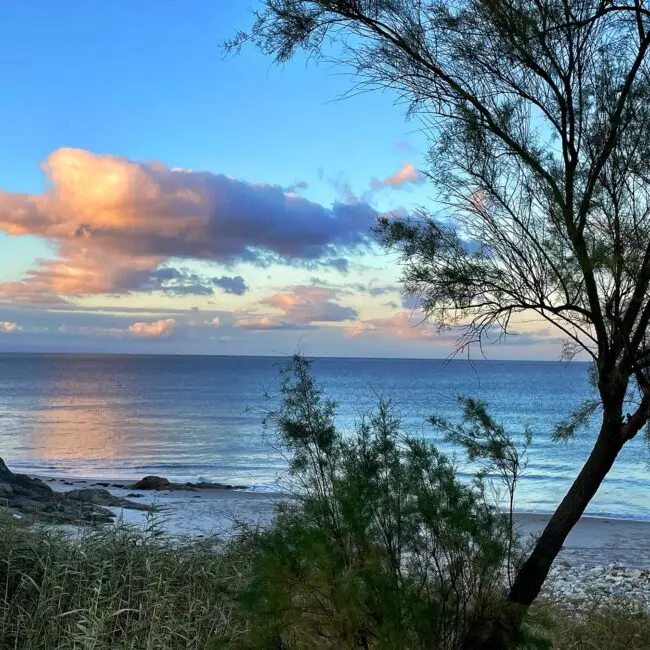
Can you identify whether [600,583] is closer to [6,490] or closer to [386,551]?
[386,551]

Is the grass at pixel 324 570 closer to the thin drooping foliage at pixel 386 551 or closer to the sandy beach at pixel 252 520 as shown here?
the thin drooping foliage at pixel 386 551

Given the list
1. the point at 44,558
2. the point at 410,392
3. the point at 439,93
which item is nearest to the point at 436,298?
the point at 439,93

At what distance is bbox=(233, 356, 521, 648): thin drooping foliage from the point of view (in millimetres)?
3488

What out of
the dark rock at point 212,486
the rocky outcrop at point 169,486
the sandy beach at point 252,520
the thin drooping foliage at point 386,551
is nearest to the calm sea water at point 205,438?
the thin drooping foliage at point 386,551

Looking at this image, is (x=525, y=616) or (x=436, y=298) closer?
(x=525, y=616)

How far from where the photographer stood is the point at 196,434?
3847cm

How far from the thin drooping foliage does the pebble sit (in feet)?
17.6

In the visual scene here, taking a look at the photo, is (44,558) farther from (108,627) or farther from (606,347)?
(606,347)

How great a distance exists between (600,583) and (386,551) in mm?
8451

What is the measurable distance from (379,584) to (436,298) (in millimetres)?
2139

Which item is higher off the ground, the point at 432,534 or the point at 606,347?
the point at 606,347

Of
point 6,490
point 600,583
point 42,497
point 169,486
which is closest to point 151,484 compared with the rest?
point 169,486

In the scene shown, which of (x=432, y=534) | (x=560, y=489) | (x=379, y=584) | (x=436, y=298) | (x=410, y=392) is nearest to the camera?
(x=379, y=584)

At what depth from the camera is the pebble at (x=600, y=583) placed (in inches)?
365
